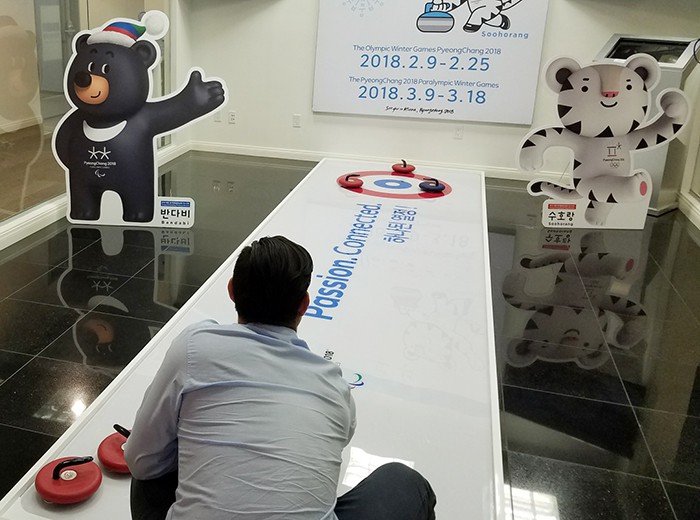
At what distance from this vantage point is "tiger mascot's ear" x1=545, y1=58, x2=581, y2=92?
427cm

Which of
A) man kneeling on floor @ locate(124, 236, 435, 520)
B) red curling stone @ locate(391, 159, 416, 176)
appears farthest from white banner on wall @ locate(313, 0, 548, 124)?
man kneeling on floor @ locate(124, 236, 435, 520)

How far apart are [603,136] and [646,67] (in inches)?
19.0

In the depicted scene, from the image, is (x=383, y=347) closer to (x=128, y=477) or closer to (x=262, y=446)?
(x=128, y=477)

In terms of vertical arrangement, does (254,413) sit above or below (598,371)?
above

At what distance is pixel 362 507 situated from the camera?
4.60 feet

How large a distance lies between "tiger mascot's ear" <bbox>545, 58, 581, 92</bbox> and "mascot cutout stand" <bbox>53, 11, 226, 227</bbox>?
6.62 ft

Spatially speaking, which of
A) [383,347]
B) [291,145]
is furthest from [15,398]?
[291,145]

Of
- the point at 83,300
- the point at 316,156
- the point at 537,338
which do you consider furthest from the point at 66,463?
the point at 316,156

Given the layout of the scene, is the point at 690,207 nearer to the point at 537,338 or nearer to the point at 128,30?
the point at 537,338

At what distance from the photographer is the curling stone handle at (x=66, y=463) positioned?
1.92m

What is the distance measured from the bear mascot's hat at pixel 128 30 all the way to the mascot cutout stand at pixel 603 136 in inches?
92.3

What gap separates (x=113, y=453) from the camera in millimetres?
2033

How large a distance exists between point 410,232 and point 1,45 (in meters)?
2.53

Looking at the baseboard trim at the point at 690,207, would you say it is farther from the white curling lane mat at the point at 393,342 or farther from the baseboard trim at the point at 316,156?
the white curling lane mat at the point at 393,342
